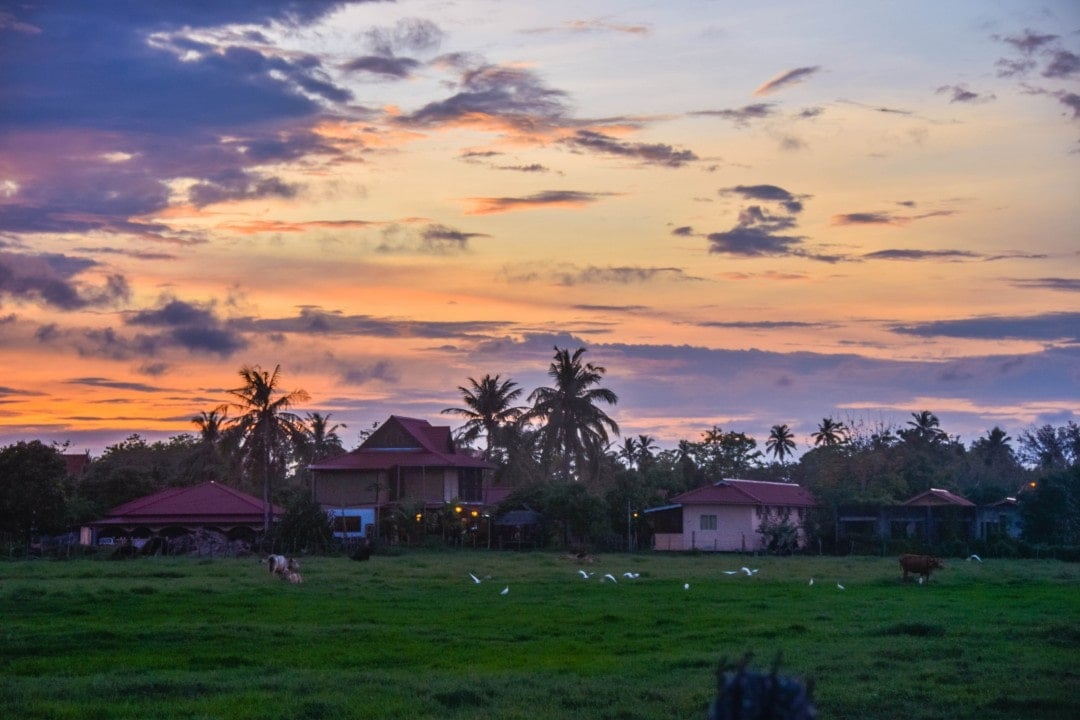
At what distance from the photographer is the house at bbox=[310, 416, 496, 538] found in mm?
71562

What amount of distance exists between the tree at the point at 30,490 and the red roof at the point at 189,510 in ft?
14.3

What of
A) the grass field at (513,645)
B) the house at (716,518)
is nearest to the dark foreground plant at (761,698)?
the grass field at (513,645)

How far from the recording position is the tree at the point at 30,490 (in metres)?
58.1

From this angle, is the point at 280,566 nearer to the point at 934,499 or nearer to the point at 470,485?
the point at 470,485

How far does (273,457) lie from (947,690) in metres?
55.8

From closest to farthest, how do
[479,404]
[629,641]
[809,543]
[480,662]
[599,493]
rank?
1. [480,662]
2. [629,641]
3. [809,543]
4. [599,493]
5. [479,404]

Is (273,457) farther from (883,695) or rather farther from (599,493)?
(883,695)

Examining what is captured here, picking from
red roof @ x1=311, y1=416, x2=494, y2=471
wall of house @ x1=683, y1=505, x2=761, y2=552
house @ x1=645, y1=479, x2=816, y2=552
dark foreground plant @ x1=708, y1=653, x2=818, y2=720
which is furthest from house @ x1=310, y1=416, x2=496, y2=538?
dark foreground plant @ x1=708, y1=653, x2=818, y2=720

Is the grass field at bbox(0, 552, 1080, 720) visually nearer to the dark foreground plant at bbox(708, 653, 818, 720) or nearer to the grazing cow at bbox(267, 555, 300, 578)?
the grazing cow at bbox(267, 555, 300, 578)

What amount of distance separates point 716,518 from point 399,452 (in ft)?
64.0

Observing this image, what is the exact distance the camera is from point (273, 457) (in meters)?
67.0

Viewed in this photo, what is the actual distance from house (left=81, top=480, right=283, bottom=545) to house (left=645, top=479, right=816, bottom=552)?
21016 millimetres

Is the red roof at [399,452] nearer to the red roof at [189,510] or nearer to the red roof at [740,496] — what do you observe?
the red roof at [189,510]

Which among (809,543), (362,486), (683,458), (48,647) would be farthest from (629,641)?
(683,458)
